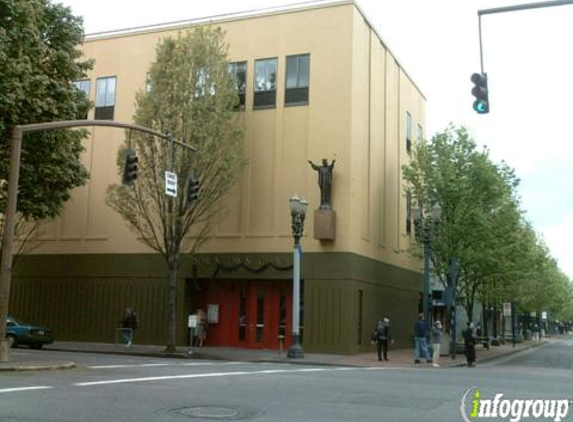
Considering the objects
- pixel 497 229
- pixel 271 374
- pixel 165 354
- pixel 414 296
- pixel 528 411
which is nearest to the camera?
pixel 528 411

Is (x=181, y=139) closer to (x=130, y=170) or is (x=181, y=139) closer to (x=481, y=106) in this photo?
(x=130, y=170)

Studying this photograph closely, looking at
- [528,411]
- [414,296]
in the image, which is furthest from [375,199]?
[528,411]

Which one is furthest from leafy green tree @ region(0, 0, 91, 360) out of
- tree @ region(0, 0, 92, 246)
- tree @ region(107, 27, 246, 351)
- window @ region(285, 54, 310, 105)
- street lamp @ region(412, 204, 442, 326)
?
street lamp @ region(412, 204, 442, 326)

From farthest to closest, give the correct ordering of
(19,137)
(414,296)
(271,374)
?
(414,296) < (19,137) < (271,374)

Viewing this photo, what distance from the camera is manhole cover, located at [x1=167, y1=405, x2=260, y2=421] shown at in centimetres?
1041

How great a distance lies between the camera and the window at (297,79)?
1248 inches

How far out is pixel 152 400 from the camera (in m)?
12.0

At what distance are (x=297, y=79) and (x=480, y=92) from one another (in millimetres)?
18301

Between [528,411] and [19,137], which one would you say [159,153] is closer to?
[19,137]

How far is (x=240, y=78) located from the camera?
109ft

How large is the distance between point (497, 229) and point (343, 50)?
11.4 meters

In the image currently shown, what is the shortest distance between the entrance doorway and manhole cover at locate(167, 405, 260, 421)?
64.2ft

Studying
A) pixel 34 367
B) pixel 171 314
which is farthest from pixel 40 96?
pixel 171 314

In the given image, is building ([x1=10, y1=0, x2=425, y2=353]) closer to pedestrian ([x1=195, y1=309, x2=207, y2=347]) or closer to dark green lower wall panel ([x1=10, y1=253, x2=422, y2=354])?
dark green lower wall panel ([x1=10, y1=253, x2=422, y2=354])
